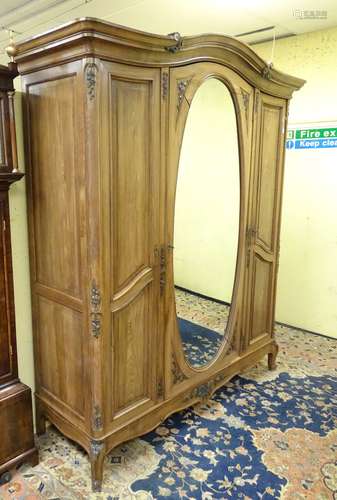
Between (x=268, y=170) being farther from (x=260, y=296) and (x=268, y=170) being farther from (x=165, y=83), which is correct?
(x=165, y=83)

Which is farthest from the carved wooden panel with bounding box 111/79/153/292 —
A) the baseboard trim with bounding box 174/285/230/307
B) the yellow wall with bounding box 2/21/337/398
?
the yellow wall with bounding box 2/21/337/398

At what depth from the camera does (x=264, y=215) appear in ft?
8.70

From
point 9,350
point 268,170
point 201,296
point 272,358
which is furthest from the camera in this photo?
point 272,358

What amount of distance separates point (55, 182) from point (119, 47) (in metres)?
0.63

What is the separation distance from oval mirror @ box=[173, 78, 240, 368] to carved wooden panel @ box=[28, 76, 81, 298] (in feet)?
1.77

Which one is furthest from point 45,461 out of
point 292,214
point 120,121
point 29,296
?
point 292,214

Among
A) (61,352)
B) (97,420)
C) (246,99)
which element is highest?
(246,99)

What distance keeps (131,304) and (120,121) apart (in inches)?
32.3

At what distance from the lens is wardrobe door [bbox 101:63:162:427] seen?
1.66 meters

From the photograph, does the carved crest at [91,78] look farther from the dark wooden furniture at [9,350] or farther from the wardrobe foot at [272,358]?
the wardrobe foot at [272,358]

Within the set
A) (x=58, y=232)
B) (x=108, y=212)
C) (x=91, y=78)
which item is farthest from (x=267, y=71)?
(x=58, y=232)

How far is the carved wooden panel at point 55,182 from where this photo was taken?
169 cm

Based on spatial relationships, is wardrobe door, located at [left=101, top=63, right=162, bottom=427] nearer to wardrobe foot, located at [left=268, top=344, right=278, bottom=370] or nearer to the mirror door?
the mirror door

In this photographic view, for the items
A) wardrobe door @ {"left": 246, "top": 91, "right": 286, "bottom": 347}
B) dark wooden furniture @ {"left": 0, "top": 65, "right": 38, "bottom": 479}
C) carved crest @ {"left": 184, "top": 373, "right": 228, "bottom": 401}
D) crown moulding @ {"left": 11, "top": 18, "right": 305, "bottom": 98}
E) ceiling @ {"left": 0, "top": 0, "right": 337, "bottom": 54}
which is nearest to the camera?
crown moulding @ {"left": 11, "top": 18, "right": 305, "bottom": 98}
